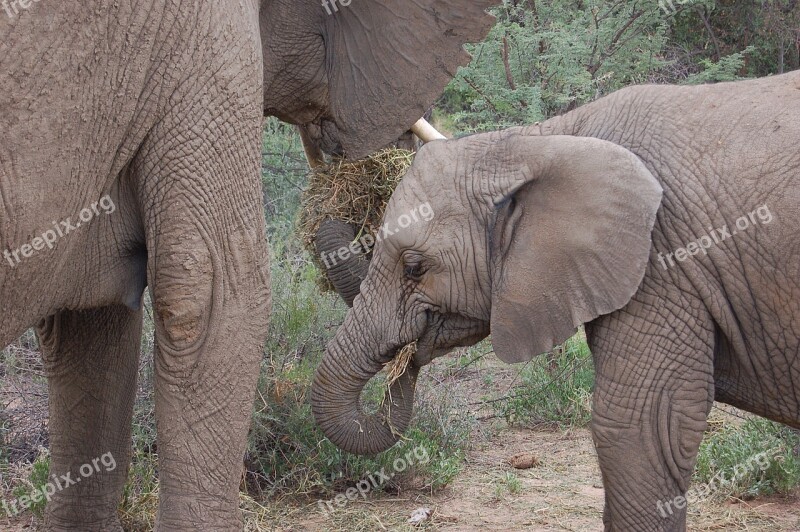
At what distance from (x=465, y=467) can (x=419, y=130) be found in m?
1.82

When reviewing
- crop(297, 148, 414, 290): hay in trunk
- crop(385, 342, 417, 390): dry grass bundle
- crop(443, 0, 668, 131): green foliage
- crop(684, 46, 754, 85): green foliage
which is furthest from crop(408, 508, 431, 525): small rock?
crop(684, 46, 754, 85): green foliage

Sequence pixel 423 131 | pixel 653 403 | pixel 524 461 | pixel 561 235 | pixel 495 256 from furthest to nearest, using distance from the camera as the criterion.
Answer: pixel 524 461, pixel 423 131, pixel 495 256, pixel 561 235, pixel 653 403

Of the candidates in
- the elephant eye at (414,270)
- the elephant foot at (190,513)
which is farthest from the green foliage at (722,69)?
the elephant foot at (190,513)

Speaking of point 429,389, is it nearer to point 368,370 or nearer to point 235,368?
point 368,370

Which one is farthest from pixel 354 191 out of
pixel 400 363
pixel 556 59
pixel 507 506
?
pixel 556 59

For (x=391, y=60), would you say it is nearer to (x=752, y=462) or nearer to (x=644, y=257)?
(x=644, y=257)

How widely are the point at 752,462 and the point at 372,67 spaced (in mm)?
2447

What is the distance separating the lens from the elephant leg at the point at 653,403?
12.2 ft

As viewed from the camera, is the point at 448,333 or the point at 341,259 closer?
the point at 448,333

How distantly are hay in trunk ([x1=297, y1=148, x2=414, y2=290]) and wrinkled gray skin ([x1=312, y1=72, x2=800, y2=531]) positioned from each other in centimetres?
95

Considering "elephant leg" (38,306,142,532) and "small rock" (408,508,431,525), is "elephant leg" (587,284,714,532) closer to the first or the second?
"small rock" (408,508,431,525)

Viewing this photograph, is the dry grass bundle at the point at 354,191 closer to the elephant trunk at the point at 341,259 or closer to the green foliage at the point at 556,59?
the elephant trunk at the point at 341,259

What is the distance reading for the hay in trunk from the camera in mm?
5000

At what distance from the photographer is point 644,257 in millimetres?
3709
